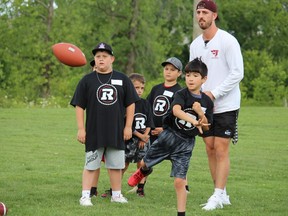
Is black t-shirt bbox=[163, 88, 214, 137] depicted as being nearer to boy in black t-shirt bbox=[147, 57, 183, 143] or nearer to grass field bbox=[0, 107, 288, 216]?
grass field bbox=[0, 107, 288, 216]

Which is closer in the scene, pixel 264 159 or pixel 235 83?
pixel 235 83

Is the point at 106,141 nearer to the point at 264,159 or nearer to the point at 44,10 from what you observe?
the point at 264,159

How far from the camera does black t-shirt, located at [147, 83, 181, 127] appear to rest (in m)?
9.25

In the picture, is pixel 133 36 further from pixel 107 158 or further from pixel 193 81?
pixel 193 81

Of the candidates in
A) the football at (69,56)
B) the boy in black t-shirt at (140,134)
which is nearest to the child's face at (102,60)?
the football at (69,56)

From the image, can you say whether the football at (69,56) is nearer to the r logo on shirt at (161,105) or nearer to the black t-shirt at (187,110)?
the r logo on shirt at (161,105)

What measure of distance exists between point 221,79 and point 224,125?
0.52m

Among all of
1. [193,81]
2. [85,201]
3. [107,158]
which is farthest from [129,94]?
[85,201]

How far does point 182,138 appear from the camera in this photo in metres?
7.51

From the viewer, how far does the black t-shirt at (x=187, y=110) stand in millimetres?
7430

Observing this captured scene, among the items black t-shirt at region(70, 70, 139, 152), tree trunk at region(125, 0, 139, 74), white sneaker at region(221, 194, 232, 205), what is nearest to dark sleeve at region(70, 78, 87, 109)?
black t-shirt at region(70, 70, 139, 152)

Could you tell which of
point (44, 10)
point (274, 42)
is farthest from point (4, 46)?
point (274, 42)

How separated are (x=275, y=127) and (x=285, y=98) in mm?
24739

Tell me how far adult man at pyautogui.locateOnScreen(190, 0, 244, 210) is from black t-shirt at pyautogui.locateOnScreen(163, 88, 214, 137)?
657 millimetres
